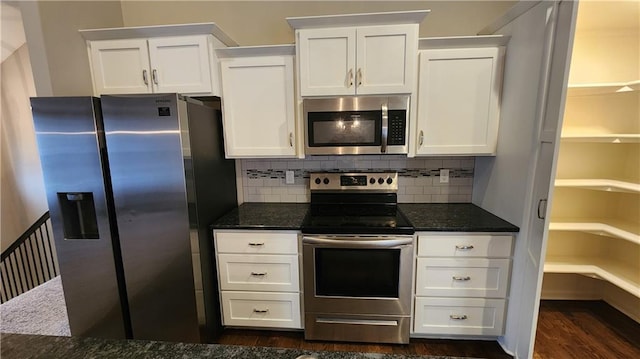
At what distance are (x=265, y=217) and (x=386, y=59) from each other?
57.3 inches

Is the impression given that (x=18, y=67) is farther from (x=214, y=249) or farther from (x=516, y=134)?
(x=516, y=134)

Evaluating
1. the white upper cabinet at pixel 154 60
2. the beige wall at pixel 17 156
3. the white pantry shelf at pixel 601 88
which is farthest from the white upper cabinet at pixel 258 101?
the beige wall at pixel 17 156

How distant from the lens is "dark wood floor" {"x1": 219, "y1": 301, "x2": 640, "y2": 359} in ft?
6.30

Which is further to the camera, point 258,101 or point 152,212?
point 258,101

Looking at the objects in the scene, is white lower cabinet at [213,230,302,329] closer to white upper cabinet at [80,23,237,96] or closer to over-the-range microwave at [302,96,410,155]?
over-the-range microwave at [302,96,410,155]

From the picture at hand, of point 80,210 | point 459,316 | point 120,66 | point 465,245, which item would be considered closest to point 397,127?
point 465,245

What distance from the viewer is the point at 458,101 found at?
1975mm

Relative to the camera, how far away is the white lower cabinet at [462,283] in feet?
6.03

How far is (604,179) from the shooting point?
2.12 metres

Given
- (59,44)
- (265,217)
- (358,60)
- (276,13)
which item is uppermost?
(276,13)

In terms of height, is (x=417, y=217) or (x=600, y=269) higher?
(x=417, y=217)

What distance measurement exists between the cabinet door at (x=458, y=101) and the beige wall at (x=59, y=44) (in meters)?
2.53

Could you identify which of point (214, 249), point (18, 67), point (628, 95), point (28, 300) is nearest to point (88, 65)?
point (214, 249)

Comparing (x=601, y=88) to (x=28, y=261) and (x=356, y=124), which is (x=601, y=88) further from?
(x=28, y=261)
